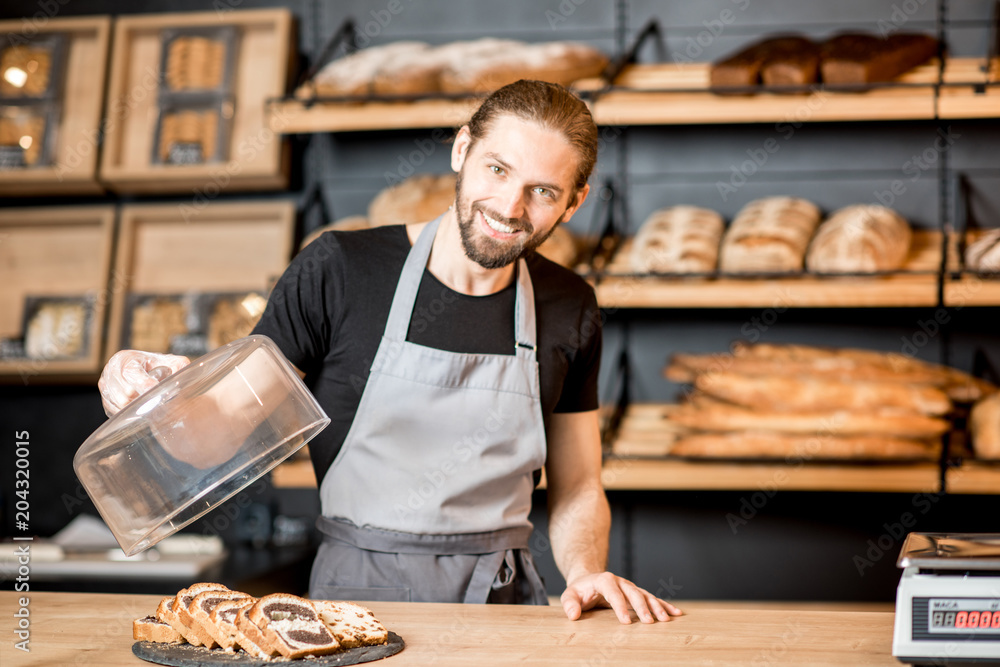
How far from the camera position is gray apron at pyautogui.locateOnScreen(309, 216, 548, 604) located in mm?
1420

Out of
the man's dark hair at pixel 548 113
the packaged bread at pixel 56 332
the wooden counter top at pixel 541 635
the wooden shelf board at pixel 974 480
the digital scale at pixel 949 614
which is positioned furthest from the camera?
the packaged bread at pixel 56 332

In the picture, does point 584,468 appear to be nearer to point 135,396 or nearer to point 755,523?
point 135,396

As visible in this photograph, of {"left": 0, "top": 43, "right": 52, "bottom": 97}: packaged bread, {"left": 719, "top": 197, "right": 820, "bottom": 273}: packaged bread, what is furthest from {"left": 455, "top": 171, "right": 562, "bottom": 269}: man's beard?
{"left": 0, "top": 43, "right": 52, "bottom": 97}: packaged bread

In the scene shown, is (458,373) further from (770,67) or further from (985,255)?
(985,255)

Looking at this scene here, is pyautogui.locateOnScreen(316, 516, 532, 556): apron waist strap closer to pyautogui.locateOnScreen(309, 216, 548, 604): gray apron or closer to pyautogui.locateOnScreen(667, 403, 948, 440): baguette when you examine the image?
pyautogui.locateOnScreen(309, 216, 548, 604): gray apron

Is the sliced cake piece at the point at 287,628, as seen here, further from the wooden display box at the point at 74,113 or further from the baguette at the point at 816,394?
the wooden display box at the point at 74,113

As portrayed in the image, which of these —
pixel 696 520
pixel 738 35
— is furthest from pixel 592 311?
pixel 738 35

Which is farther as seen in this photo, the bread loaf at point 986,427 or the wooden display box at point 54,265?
the wooden display box at point 54,265

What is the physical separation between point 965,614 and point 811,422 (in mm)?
1327

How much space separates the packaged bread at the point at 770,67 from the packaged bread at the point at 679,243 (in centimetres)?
34

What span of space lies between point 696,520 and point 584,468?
110 cm

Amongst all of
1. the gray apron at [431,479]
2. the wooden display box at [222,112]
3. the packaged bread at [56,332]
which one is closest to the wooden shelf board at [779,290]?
the gray apron at [431,479]

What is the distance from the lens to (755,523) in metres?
2.59

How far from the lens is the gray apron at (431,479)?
1.42m
